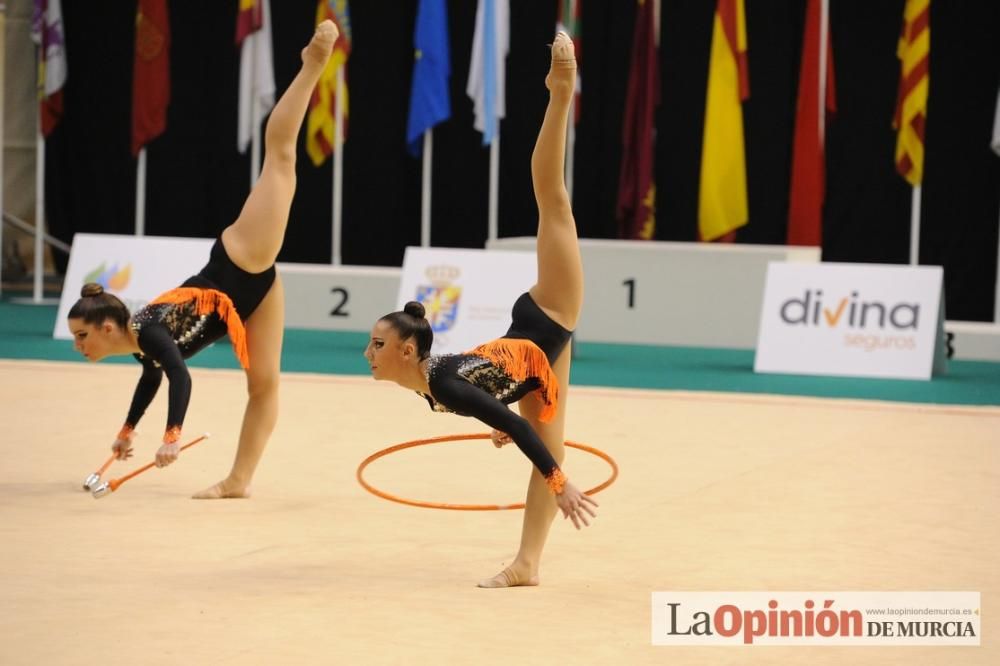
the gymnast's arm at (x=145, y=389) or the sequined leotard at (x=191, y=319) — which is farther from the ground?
the sequined leotard at (x=191, y=319)

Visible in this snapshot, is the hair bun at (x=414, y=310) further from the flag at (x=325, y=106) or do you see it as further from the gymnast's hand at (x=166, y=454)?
the flag at (x=325, y=106)

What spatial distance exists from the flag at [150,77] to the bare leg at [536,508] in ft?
28.8

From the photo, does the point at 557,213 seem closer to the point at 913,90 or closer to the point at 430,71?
the point at 913,90

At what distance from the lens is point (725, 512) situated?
193 inches

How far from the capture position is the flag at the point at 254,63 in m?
11.6

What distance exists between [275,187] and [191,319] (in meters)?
0.57

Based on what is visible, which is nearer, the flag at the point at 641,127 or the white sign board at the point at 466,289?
the white sign board at the point at 466,289

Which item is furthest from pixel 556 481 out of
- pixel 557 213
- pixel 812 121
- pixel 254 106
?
pixel 254 106

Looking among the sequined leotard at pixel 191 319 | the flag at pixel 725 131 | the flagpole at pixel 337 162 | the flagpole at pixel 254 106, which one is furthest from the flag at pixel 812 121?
the sequined leotard at pixel 191 319

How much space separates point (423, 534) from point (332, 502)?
584 mm

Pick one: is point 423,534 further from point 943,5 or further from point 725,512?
point 943,5

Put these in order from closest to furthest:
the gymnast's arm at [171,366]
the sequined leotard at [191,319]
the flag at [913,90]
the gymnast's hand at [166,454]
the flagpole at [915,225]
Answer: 1. the gymnast's hand at [166,454]
2. the gymnast's arm at [171,366]
3. the sequined leotard at [191,319]
4. the flag at [913,90]
5. the flagpole at [915,225]

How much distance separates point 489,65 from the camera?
11242 mm

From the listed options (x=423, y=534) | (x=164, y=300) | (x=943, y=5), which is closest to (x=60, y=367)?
(x=164, y=300)
